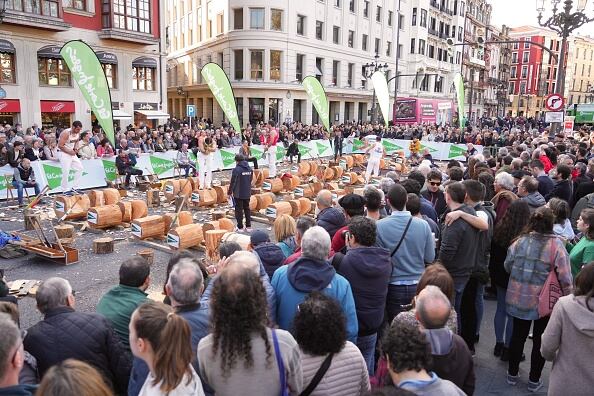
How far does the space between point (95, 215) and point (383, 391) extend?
986cm

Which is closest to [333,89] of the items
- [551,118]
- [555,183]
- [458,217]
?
[551,118]

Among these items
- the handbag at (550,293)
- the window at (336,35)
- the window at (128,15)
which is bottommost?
the handbag at (550,293)

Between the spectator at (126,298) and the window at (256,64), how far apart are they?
3840cm

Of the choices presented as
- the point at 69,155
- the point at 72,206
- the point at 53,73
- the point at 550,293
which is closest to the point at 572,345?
the point at 550,293

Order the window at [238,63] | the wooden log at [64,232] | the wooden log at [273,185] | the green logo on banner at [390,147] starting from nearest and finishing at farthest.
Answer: the wooden log at [64,232] < the wooden log at [273,185] < the green logo on banner at [390,147] < the window at [238,63]

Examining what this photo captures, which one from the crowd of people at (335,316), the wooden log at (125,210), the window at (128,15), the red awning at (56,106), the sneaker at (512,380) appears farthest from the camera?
the window at (128,15)

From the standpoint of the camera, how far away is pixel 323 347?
8.74ft

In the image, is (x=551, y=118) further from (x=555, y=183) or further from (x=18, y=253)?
(x=18, y=253)

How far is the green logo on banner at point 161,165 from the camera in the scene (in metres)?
17.2

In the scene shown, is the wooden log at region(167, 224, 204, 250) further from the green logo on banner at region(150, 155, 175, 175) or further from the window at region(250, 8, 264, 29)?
the window at region(250, 8, 264, 29)

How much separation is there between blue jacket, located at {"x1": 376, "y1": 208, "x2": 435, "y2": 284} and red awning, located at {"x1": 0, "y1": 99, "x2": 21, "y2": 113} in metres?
24.7

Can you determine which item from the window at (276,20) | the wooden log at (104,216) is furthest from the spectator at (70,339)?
the window at (276,20)

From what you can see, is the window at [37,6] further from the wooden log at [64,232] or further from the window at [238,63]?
the wooden log at [64,232]

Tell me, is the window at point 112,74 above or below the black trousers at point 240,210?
above
